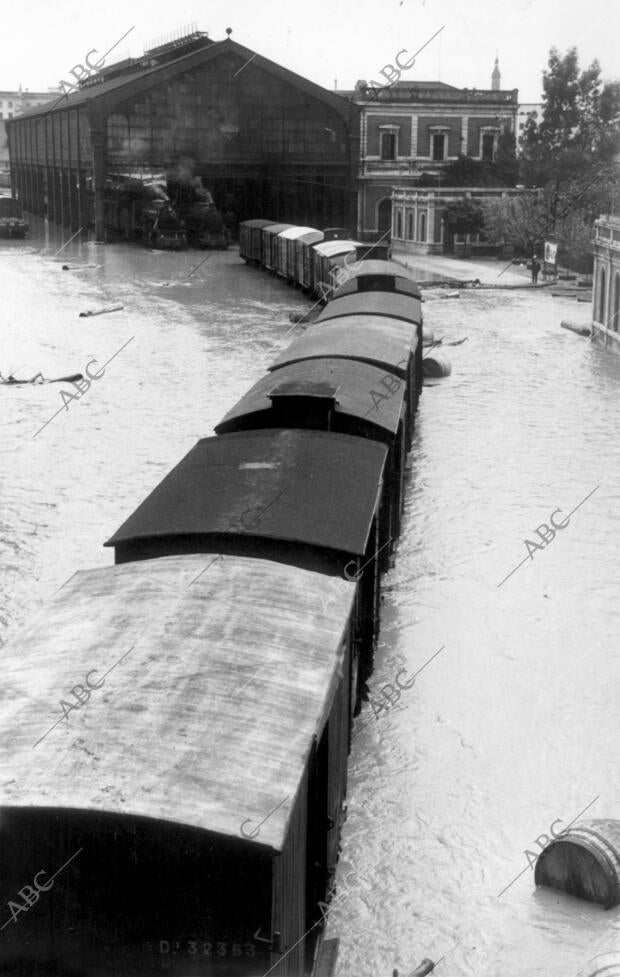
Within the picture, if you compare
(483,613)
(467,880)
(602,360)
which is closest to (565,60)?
(602,360)

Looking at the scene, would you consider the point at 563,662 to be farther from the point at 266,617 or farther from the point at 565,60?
the point at 565,60

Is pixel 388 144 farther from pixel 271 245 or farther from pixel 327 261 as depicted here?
pixel 327 261

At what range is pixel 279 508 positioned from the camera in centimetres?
1007

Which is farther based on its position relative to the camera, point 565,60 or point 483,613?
point 565,60

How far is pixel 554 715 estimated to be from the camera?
12.0 m

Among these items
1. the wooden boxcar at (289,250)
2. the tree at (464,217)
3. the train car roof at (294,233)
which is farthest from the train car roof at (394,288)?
the tree at (464,217)

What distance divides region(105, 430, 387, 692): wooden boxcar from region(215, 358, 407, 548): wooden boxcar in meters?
0.59

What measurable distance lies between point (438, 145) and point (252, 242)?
17825 mm

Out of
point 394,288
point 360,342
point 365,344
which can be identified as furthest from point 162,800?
point 394,288

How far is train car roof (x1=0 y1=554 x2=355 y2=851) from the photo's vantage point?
5961 mm

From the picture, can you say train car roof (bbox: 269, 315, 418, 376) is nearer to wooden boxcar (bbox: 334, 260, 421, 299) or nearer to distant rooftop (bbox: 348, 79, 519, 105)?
wooden boxcar (bbox: 334, 260, 421, 299)

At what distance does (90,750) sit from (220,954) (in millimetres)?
1263

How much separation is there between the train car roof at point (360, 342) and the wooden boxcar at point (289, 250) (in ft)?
82.5

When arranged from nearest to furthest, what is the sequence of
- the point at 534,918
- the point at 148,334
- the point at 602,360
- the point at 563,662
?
the point at 534,918
the point at 563,662
the point at 602,360
the point at 148,334
